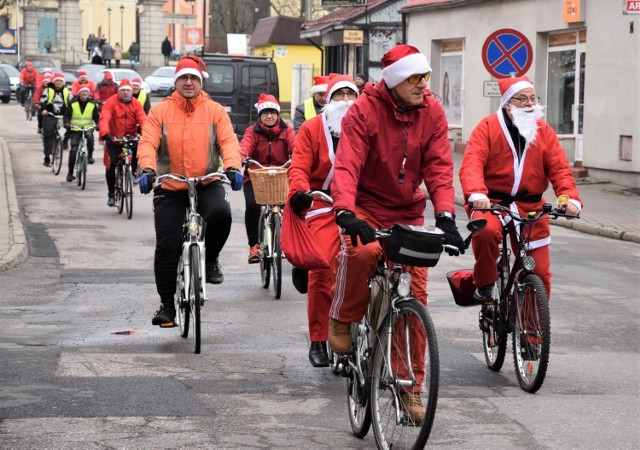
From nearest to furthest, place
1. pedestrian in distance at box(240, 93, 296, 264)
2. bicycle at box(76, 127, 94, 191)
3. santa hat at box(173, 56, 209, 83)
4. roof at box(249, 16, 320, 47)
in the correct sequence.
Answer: santa hat at box(173, 56, 209, 83) → pedestrian in distance at box(240, 93, 296, 264) → bicycle at box(76, 127, 94, 191) → roof at box(249, 16, 320, 47)

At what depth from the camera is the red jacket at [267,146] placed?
13070 mm

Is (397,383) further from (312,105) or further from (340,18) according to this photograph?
(340,18)

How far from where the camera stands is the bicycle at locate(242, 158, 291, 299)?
1201 cm

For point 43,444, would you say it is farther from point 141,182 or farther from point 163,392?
point 141,182

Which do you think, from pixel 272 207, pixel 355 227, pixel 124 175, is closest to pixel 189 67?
pixel 272 207

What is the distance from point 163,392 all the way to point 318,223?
4.25 ft

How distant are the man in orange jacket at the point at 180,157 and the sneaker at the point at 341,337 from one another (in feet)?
9.19

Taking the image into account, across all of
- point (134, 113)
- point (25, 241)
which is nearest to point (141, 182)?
point (25, 241)

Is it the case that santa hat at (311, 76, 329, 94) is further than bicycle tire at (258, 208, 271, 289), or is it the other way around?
santa hat at (311, 76, 329, 94)

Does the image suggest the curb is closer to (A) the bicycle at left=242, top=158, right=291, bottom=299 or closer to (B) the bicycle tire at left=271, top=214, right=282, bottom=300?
(A) the bicycle at left=242, top=158, right=291, bottom=299

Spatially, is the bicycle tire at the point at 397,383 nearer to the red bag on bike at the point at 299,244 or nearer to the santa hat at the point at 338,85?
the red bag on bike at the point at 299,244

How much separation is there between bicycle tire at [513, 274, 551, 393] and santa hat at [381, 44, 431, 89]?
1776 mm

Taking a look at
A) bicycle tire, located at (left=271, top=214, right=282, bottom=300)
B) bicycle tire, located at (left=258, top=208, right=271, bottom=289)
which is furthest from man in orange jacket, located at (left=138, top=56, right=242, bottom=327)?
bicycle tire, located at (left=258, top=208, right=271, bottom=289)

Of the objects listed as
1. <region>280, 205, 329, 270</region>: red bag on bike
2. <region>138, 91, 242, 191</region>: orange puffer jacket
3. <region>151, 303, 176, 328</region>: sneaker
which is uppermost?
<region>138, 91, 242, 191</region>: orange puffer jacket
